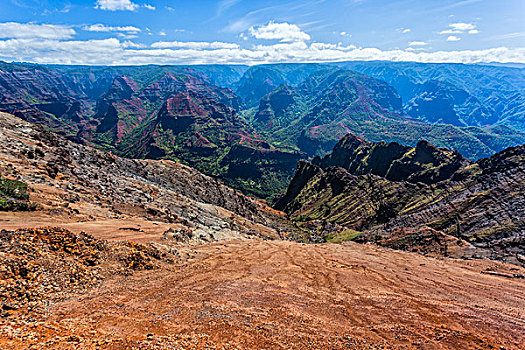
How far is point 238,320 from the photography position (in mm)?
13609

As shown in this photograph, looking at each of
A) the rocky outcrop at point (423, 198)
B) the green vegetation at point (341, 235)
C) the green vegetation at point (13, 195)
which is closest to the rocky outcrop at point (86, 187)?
the green vegetation at point (13, 195)

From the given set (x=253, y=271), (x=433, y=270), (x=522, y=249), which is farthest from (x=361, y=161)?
(x=253, y=271)

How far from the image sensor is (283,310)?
15.4 metres

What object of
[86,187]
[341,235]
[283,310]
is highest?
[86,187]

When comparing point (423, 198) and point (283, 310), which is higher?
point (283, 310)

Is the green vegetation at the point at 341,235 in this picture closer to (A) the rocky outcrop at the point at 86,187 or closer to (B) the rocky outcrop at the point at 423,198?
(B) the rocky outcrop at the point at 423,198

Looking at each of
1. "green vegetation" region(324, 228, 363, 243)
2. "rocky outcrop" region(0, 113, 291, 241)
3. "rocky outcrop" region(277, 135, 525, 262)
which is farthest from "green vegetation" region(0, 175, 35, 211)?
"green vegetation" region(324, 228, 363, 243)

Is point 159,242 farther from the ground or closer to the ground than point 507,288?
farther from the ground

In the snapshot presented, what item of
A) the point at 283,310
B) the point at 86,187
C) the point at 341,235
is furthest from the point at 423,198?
the point at 86,187

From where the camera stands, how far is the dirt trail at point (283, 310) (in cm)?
1152

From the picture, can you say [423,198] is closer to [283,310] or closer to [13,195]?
[283,310]

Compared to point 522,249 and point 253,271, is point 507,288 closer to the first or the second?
point 522,249

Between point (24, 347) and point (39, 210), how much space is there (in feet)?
68.4

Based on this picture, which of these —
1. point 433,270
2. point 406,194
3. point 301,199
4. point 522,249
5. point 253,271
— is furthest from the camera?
point 301,199
